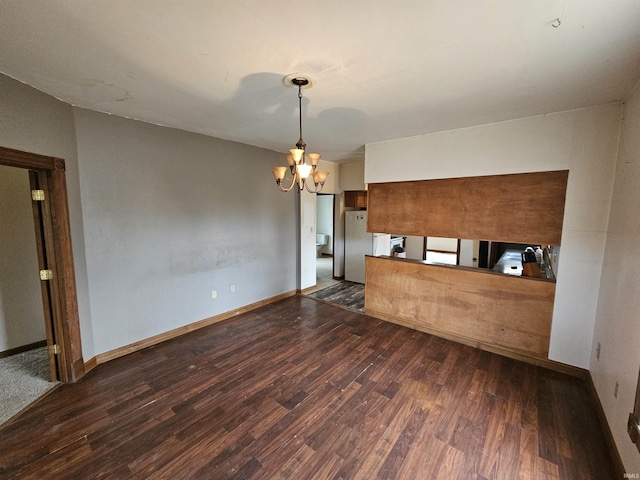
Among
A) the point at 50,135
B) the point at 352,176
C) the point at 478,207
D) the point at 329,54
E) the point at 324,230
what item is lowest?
the point at 324,230

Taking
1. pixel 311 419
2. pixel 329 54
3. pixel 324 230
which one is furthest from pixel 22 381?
pixel 324 230

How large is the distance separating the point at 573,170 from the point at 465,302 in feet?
5.54

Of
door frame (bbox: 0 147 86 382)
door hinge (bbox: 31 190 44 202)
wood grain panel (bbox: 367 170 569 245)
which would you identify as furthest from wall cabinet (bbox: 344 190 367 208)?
door hinge (bbox: 31 190 44 202)

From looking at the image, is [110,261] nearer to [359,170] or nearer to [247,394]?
[247,394]

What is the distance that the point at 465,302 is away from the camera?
3.18 m

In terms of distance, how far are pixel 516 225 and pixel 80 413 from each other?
4313 millimetres

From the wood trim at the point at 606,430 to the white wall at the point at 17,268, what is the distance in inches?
209

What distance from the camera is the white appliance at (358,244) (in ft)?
17.9

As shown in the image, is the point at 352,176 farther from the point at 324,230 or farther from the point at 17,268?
the point at 17,268

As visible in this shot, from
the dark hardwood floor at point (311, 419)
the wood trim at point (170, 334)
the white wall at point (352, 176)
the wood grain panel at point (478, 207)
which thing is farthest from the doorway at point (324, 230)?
the dark hardwood floor at point (311, 419)

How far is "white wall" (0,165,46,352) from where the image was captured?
9.32 ft

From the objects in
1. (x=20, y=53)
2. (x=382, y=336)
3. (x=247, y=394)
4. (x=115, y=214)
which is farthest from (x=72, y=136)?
(x=382, y=336)

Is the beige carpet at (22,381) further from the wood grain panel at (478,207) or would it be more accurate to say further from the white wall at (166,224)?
the wood grain panel at (478,207)

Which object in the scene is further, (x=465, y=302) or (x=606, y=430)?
(x=465, y=302)
